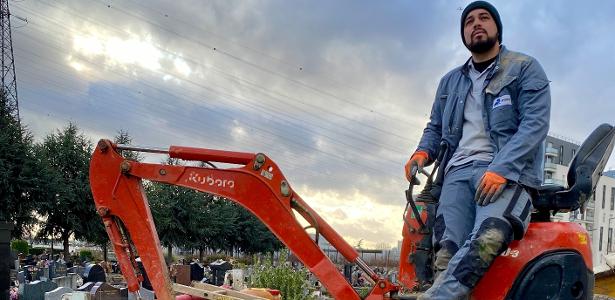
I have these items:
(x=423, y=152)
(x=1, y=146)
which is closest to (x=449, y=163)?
(x=423, y=152)

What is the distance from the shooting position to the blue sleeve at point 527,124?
352 centimetres

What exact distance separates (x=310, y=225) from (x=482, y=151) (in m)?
1.27

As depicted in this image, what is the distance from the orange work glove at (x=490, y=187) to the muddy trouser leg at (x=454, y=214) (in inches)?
8.6

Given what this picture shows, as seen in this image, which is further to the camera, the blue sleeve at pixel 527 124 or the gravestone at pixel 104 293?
the gravestone at pixel 104 293

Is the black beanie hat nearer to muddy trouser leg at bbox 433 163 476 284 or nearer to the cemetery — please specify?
muddy trouser leg at bbox 433 163 476 284

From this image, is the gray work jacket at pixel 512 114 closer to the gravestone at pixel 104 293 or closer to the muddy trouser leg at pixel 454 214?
the muddy trouser leg at pixel 454 214

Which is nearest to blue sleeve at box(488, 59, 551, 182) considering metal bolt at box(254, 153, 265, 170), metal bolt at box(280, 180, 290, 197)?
metal bolt at box(280, 180, 290, 197)

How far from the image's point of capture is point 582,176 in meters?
3.70

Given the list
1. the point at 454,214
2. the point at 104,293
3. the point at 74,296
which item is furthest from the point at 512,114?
the point at 104,293

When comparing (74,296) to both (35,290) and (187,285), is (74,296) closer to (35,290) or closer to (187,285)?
(187,285)

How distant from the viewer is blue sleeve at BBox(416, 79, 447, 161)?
171 inches

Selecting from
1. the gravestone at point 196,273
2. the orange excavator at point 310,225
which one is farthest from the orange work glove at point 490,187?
the gravestone at point 196,273

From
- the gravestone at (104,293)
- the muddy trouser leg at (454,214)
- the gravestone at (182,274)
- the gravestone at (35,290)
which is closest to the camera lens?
the muddy trouser leg at (454,214)

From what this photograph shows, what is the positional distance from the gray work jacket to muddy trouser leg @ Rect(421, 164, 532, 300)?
16cm
